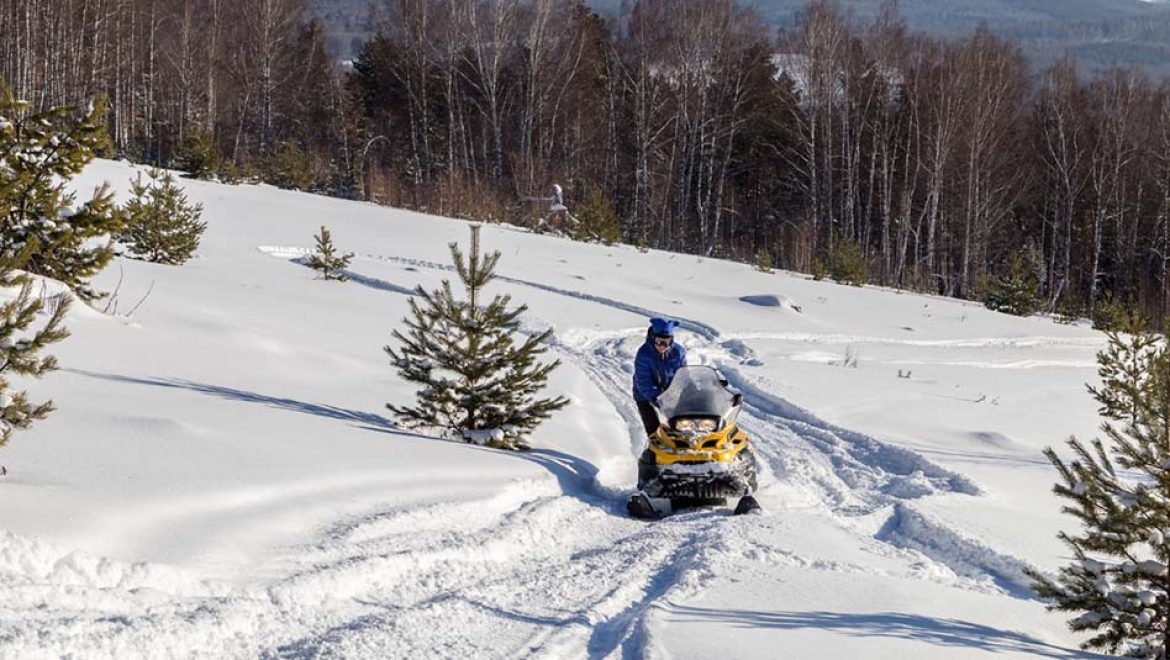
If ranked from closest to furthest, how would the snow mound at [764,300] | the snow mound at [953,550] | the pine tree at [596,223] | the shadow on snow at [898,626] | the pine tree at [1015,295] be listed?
the shadow on snow at [898,626]
the snow mound at [953,550]
the snow mound at [764,300]
the pine tree at [1015,295]
the pine tree at [596,223]

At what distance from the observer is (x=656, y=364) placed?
9633 millimetres

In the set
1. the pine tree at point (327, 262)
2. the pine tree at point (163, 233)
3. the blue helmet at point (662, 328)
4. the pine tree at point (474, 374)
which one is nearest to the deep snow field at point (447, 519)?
the pine tree at point (474, 374)

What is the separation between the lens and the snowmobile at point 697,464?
25.8 ft

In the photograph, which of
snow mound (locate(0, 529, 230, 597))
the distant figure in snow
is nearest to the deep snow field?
snow mound (locate(0, 529, 230, 597))

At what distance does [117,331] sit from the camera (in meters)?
10.2

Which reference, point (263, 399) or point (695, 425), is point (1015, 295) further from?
point (263, 399)

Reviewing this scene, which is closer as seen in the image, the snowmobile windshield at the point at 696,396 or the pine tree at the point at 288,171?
the snowmobile windshield at the point at 696,396

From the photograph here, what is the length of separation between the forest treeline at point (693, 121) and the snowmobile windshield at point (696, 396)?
76.0 feet

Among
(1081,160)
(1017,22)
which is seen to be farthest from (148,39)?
(1017,22)

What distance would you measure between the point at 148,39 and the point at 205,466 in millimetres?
42347

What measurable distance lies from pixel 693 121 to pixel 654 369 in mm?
31568

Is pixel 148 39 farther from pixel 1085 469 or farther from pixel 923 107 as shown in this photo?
Answer: pixel 1085 469

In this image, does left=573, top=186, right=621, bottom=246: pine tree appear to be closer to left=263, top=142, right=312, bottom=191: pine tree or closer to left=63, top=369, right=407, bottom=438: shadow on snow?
left=263, top=142, right=312, bottom=191: pine tree

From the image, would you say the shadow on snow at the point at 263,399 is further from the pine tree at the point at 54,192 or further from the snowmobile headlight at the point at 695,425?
the snowmobile headlight at the point at 695,425
